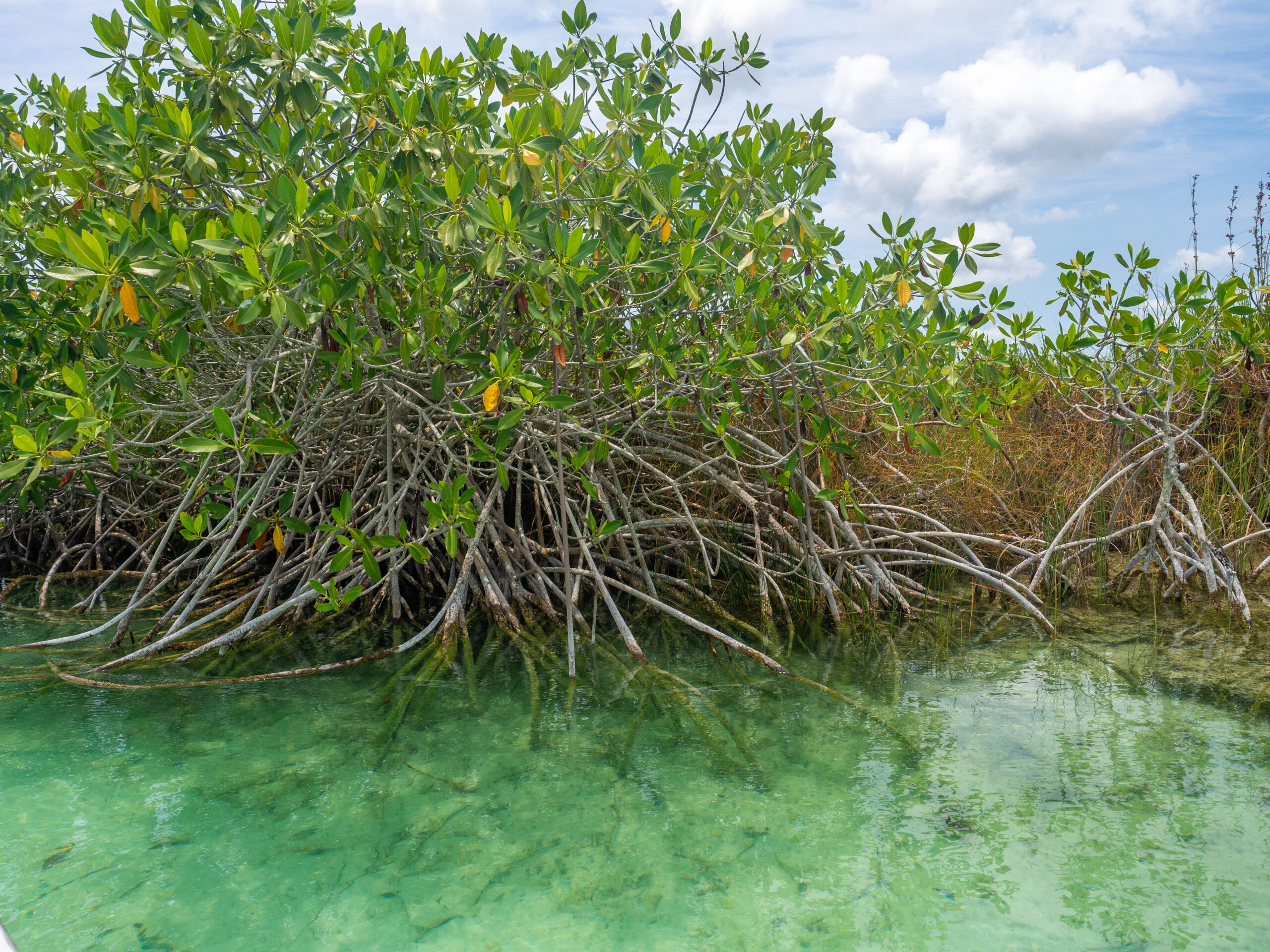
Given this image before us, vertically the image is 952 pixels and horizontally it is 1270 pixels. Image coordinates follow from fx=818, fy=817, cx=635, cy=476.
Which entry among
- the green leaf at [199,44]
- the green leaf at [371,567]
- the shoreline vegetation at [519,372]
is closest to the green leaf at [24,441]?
the shoreline vegetation at [519,372]

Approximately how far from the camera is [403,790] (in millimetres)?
2066

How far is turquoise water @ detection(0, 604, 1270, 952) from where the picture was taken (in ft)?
5.06

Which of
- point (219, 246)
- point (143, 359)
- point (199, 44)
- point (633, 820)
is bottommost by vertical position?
point (633, 820)

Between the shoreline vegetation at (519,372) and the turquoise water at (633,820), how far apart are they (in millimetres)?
376

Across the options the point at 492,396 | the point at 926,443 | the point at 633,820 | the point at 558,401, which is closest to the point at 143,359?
the point at 492,396

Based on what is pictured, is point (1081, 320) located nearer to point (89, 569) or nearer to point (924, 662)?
point (924, 662)

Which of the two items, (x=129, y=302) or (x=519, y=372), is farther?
(x=519, y=372)

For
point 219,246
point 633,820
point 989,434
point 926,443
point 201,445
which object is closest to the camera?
point 633,820

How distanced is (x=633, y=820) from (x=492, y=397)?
1208mm

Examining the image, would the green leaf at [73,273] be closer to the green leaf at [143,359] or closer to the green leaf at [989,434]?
the green leaf at [143,359]

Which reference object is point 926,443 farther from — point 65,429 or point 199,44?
point 65,429

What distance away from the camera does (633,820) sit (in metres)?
1.91

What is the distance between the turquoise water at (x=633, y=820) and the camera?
1.54 metres

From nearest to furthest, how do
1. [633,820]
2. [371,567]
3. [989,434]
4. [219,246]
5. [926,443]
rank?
[633,820] → [219,246] → [371,567] → [926,443] → [989,434]
